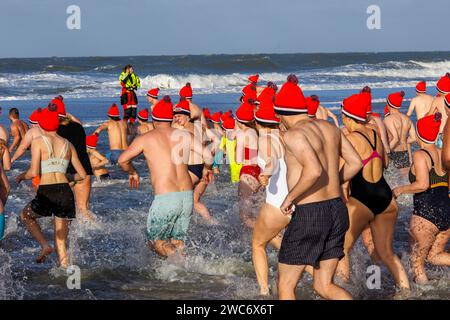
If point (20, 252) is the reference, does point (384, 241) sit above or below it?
above

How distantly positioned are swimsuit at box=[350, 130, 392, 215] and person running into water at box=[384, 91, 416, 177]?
5.30 m

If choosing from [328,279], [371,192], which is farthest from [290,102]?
[371,192]

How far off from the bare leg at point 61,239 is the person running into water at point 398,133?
18.8 ft

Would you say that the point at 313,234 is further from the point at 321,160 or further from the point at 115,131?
the point at 115,131

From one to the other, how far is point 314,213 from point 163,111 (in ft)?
8.58

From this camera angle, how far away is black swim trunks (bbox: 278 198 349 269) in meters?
5.50

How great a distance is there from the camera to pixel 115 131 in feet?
46.0

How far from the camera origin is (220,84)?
44.4m

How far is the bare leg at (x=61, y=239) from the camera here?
7953mm

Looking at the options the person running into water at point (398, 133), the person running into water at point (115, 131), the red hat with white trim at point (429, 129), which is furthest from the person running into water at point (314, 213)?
the person running into water at point (115, 131)
